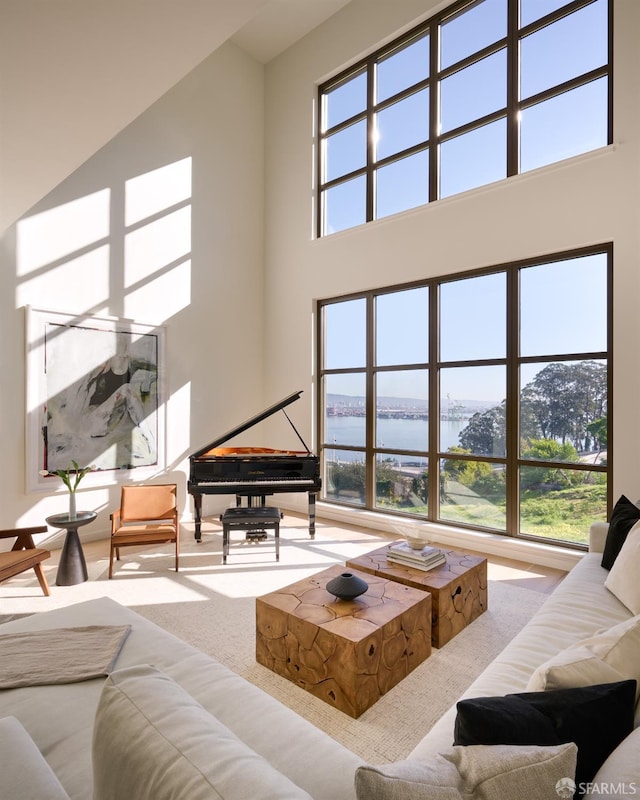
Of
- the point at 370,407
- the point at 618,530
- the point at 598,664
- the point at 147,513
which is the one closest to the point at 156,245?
the point at 147,513

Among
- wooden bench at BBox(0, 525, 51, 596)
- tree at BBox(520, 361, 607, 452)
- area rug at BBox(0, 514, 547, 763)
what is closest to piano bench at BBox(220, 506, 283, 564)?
area rug at BBox(0, 514, 547, 763)

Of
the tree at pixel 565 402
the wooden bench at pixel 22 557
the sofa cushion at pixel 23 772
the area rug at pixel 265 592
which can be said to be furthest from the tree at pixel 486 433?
the sofa cushion at pixel 23 772

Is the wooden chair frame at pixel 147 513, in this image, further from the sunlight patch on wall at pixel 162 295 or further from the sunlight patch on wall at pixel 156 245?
the sunlight patch on wall at pixel 156 245

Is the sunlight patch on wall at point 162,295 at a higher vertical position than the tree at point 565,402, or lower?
higher

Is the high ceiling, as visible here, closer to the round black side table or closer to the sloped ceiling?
the sloped ceiling

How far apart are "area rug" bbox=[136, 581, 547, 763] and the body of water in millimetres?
1898

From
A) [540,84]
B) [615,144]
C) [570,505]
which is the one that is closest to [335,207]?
[540,84]

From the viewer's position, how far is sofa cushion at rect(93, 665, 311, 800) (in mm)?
831

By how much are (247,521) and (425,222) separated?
4.02 m

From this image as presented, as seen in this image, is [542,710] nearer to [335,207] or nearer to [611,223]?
[611,223]

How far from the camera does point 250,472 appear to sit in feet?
17.0

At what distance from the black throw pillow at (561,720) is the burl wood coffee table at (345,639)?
50.2 inches

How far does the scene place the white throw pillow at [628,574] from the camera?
235 cm

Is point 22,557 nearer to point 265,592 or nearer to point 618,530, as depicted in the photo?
point 265,592
